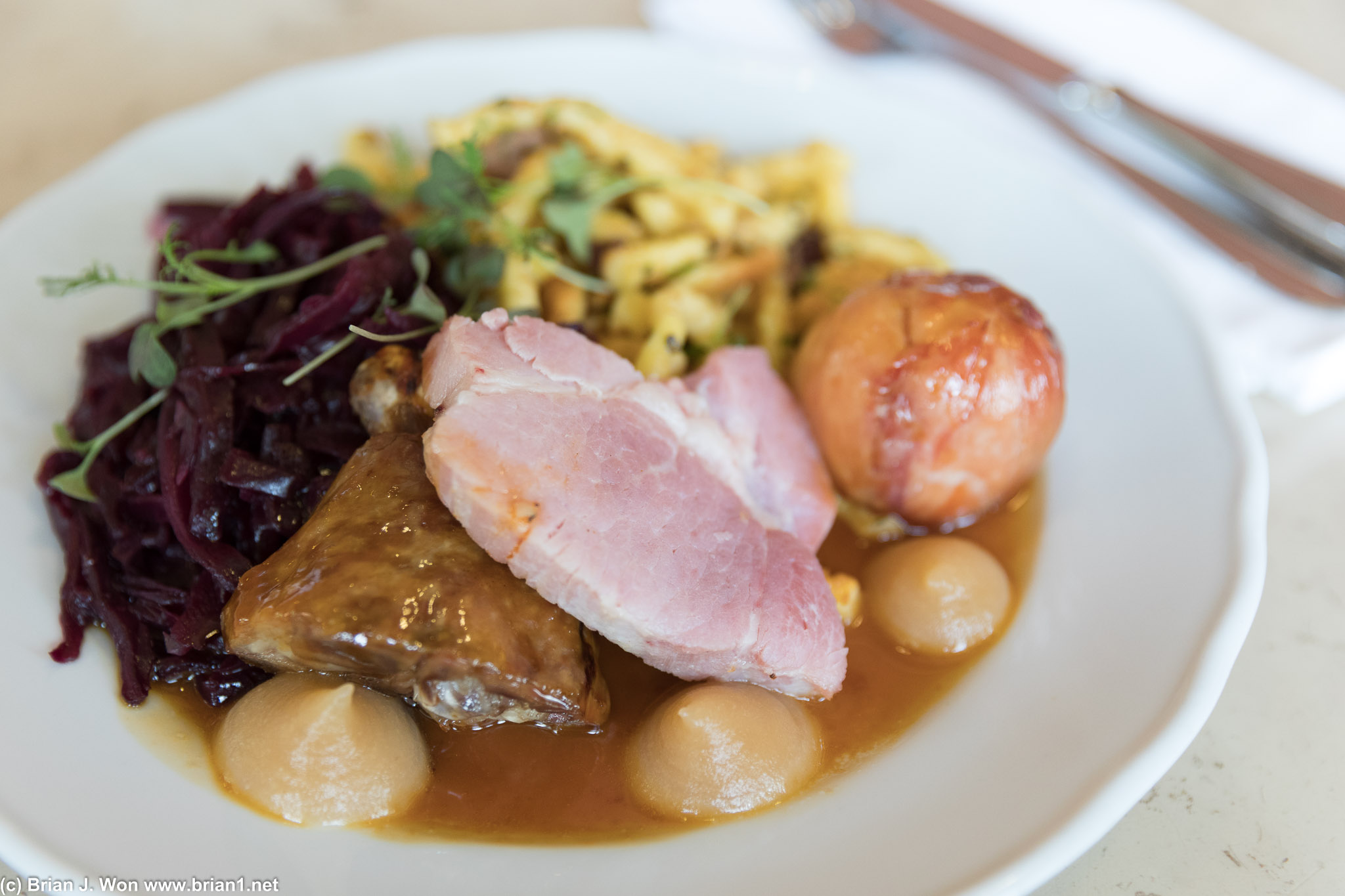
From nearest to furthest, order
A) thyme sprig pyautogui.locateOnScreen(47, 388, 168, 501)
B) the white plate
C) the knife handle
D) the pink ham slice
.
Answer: the white plate, the pink ham slice, thyme sprig pyautogui.locateOnScreen(47, 388, 168, 501), the knife handle

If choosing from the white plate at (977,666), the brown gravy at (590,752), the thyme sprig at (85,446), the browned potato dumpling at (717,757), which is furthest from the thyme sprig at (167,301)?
the browned potato dumpling at (717,757)

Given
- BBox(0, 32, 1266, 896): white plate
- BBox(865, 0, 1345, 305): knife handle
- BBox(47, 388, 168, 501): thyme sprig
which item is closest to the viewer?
BBox(0, 32, 1266, 896): white plate

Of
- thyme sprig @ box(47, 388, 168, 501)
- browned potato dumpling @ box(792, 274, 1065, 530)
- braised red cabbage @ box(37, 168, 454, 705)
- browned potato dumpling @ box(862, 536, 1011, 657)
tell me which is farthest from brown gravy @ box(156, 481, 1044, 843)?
thyme sprig @ box(47, 388, 168, 501)

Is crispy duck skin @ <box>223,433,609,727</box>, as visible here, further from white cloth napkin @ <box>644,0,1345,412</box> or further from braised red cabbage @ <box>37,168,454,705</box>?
white cloth napkin @ <box>644,0,1345,412</box>

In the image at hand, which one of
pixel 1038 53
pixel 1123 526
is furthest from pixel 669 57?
pixel 1123 526

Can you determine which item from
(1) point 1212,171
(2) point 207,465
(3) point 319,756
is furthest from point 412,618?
(1) point 1212,171

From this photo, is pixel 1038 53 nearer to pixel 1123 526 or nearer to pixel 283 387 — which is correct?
pixel 1123 526

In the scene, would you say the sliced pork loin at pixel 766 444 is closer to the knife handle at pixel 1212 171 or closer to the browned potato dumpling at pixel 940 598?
the browned potato dumpling at pixel 940 598
